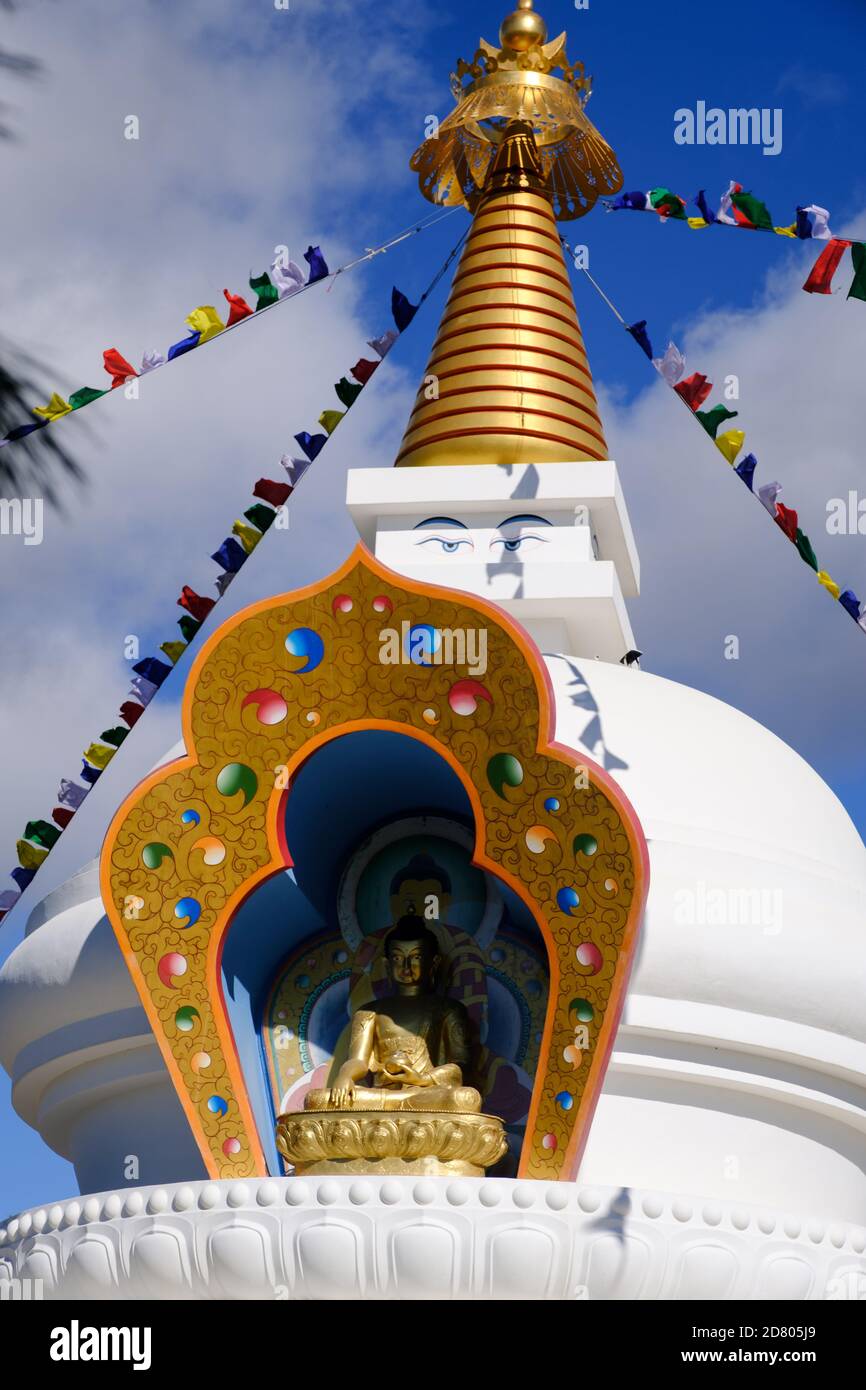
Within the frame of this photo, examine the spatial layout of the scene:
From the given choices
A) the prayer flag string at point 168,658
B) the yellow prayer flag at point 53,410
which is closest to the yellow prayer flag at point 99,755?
the prayer flag string at point 168,658

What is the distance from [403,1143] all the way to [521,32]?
11458mm

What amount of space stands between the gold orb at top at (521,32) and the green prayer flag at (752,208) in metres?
6.52

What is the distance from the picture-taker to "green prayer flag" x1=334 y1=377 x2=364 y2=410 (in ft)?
51.1

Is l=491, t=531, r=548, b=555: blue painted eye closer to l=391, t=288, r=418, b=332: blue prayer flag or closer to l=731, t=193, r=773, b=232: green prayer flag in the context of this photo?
l=391, t=288, r=418, b=332: blue prayer flag

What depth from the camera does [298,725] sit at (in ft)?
39.6

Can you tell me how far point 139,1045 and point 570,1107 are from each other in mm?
3004

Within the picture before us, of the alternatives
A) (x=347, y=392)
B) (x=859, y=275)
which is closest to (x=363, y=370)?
(x=347, y=392)

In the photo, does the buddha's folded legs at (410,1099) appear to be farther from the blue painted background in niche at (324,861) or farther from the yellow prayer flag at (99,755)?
the yellow prayer flag at (99,755)

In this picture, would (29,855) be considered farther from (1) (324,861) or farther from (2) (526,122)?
(2) (526,122)


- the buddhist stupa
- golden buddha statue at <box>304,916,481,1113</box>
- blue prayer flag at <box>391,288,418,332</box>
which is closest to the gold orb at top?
blue prayer flag at <box>391,288,418,332</box>

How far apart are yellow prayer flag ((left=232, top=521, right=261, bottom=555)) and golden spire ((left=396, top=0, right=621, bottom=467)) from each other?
10.2 ft
